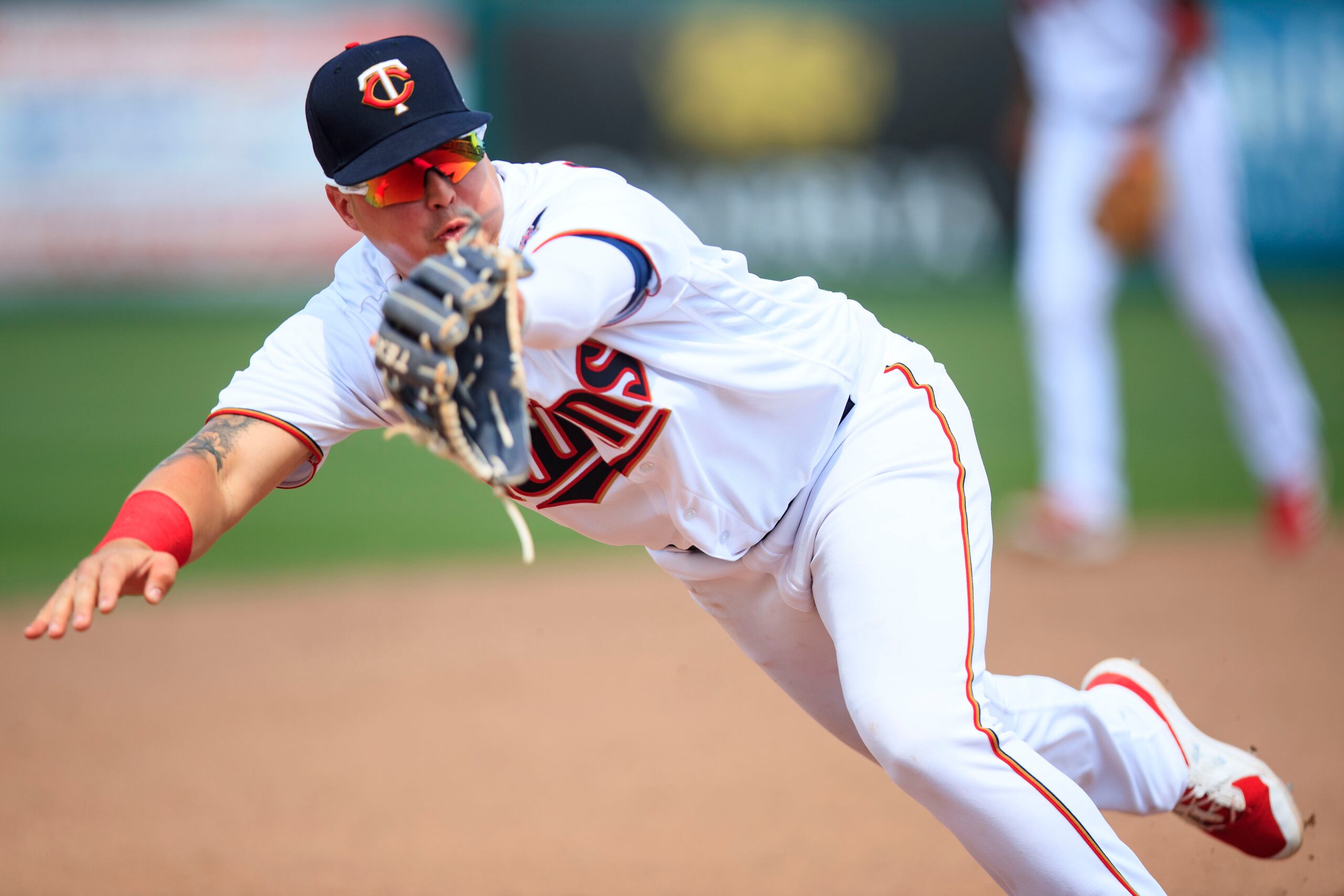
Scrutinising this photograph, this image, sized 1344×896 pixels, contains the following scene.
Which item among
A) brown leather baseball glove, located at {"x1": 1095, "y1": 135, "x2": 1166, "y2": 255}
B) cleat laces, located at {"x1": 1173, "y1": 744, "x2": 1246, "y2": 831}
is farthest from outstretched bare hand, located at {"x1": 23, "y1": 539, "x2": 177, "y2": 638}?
brown leather baseball glove, located at {"x1": 1095, "y1": 135, "x2": 1166, "y2": 255}

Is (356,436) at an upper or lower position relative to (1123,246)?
lower

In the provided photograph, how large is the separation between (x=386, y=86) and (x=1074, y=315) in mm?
4227

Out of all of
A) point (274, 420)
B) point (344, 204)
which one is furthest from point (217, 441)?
point (344, 204)

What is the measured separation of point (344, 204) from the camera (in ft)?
7.98

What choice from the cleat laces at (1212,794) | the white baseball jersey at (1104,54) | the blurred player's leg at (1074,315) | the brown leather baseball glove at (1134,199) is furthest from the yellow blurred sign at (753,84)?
the cleat laces at (1212,794)

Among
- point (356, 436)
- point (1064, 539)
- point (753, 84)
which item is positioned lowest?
point (356, 436)

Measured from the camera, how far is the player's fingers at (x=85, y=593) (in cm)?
203

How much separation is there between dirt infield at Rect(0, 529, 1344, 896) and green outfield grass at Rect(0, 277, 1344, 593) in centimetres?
61

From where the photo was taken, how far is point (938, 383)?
9.09 ft

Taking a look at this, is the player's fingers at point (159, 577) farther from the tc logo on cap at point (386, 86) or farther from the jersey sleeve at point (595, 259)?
the tc logo on cap at point (386, 86)

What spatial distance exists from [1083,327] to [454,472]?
3.89 metres

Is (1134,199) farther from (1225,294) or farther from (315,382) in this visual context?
(315,382)

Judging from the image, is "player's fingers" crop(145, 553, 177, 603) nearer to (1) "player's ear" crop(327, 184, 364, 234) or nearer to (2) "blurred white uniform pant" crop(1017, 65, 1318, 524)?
(1) "player's ear" crop(327, 184, 364, 234)

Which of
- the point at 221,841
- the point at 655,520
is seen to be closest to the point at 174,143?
the point at 221,841
